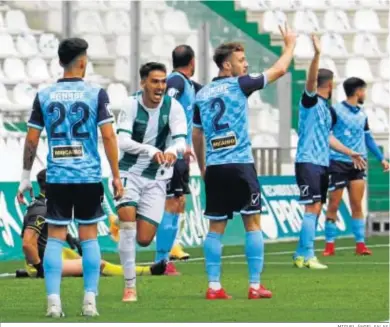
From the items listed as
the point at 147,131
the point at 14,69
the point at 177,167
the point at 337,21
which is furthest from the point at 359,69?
the point at 147,131

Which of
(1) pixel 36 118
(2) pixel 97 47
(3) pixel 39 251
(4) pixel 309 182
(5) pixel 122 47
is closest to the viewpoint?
(1) pixel 36 118

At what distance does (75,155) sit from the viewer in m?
10.5

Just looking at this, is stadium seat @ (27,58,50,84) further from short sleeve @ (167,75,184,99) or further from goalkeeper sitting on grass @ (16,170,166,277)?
goalkeeper sitting on grass @ (16,170,166,277)

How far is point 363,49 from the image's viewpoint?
3020cm

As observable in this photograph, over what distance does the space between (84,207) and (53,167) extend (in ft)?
1.15

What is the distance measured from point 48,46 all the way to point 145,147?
465 inches

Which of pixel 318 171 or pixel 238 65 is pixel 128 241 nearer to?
pixel 238 65

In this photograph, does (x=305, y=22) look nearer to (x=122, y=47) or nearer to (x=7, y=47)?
(x=122, y=47)

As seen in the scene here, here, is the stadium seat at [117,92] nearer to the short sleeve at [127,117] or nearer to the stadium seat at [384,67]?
the stadium seat at [384,67]

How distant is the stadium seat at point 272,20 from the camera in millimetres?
28688

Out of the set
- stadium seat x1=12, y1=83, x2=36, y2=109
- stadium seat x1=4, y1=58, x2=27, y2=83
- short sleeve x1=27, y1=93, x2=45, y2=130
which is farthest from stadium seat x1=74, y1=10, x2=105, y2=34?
short sleeve x1=27, y1=93, x2=45, y2=130

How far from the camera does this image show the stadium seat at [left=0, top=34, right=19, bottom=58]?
76.1 ft

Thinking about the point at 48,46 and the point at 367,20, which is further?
the point at 367,20

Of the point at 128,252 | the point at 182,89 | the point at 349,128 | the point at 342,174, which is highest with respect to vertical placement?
the point at 182,89
